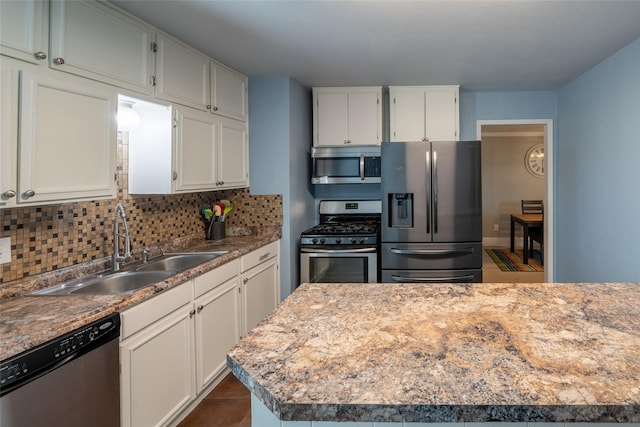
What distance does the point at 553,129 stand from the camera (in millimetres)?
4113

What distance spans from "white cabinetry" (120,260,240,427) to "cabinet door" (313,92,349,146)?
1.68 m

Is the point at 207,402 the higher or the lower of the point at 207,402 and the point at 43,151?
the lower

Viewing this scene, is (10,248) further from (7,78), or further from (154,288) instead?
(7,78)

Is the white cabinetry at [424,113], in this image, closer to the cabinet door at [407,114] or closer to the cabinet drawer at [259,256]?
the cabinet door at [407,114]

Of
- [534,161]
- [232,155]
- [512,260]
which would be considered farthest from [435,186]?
[534,161]

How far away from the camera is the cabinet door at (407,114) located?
3.84m

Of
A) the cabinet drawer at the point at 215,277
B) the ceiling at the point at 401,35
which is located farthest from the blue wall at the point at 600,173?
the cabinet drawer at the point at 215,277

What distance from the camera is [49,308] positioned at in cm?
153

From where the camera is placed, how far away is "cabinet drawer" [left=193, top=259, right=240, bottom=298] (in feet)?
7.45

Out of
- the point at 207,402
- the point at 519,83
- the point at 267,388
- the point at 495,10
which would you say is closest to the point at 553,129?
the point at 519,83

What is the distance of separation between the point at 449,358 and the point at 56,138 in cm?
170

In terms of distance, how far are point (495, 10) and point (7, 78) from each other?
7.54 ft

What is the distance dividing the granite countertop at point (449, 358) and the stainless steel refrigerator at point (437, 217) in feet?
6.84

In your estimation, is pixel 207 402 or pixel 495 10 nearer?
pixel 495 10
